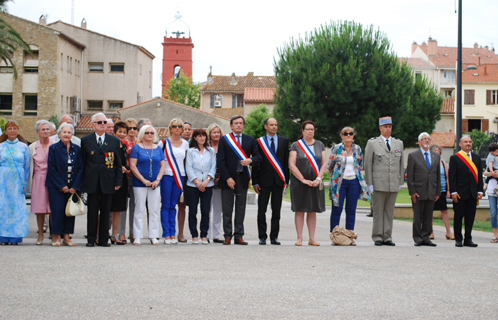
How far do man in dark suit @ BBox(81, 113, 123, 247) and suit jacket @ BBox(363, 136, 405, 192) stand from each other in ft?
14.3

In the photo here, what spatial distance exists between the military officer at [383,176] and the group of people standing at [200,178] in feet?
0.06

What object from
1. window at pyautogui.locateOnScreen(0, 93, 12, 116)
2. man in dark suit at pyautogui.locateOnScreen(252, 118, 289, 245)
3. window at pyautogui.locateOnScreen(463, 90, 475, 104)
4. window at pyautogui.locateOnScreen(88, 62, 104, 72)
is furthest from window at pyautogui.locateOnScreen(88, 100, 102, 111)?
man in dark suit at pyautogui.locateOnScreen(252, 118, 289, 245)

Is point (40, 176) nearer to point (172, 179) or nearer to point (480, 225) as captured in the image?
point (172, 179)

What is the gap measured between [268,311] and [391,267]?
299cm

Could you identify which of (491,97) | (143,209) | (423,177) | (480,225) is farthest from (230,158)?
(491,97)

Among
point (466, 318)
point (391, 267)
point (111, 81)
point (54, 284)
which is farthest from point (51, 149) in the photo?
point (111, 81)

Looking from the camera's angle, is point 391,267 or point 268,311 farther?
point 391,267

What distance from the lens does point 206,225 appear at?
34.2 feet

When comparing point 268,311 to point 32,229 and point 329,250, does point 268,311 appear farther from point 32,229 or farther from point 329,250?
point 32,229

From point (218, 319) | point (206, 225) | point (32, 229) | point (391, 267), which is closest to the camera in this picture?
point (218, 319)

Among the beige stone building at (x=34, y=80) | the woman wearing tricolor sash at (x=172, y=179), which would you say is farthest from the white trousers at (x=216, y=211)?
the beige stone building at (x=34, y=80)

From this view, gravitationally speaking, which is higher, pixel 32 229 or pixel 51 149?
pixel 51 149

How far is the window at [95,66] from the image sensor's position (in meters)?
57.5

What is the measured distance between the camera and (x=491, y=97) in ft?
236
